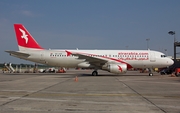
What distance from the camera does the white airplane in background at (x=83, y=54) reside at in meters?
29.8

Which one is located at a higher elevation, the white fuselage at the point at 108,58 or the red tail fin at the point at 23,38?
the red tail fin at the point at 23,38

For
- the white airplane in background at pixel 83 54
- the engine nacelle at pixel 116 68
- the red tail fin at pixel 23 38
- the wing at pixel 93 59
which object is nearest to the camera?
the engine nacelle at pixel 116 68

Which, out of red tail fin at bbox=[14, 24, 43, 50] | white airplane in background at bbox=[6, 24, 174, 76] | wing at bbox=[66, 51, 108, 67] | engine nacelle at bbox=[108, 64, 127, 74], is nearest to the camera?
engine nacelle at bbox=[108, 64, 127, 74]

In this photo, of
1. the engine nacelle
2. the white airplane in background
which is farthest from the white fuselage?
the engine nacelle

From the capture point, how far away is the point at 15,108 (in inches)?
282

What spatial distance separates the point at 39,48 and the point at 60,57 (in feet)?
11.5

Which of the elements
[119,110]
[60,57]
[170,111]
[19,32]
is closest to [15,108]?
[119,110]

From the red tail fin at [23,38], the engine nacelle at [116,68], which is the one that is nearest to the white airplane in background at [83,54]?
the red tail fin at [23,38]

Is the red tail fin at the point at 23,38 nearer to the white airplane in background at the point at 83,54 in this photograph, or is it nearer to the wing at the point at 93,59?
the white airplane in background at the point at 83,54

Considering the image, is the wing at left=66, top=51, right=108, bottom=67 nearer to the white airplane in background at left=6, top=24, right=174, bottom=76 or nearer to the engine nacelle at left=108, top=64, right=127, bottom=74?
the white airplane in background at left=6, top=24, right=174, bottom=76

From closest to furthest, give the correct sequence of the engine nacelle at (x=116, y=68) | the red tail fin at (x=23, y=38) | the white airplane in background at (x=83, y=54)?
the engine nacelle at (x=116, y=68)
the white airplane in background at (x=83, y=54)
the red tail fin at (x=23, y=38)

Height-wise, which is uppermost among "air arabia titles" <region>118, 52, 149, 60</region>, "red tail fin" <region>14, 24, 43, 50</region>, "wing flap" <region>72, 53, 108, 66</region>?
"red tail fin" <region>14, 24, 43, 50</region>

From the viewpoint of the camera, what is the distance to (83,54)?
29.8m

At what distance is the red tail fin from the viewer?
31234 millimetres
